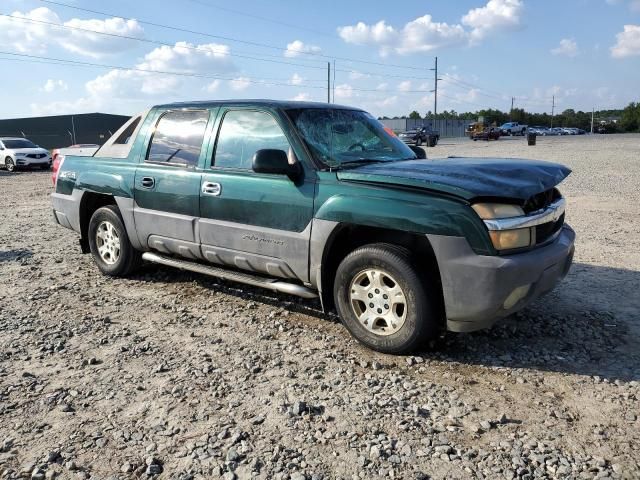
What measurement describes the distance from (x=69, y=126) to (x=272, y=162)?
50.5m

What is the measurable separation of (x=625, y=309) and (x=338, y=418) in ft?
10.2

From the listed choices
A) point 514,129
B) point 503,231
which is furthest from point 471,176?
point 514,129

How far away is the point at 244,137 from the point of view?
479 centimetres

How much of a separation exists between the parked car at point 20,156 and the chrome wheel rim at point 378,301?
81.3 ft

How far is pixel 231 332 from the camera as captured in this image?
448cm

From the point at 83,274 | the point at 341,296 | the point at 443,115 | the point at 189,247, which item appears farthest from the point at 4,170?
the point at 443,115

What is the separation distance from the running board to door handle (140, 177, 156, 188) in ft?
2.36

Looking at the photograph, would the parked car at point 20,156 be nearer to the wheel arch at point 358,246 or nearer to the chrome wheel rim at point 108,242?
the chrome wheel rim at point 108,242

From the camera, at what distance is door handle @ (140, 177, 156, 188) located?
210 inches

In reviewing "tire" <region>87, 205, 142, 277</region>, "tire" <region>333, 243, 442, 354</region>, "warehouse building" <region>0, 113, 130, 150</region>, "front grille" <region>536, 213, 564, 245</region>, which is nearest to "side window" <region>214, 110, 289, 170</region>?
"tire" <region>333, 243, 442, 354</region>

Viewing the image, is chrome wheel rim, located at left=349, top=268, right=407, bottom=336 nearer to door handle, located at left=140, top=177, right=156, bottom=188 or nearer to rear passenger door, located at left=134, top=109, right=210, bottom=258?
rear passenger door, located at left=134, top=109, right=210, bottom=258

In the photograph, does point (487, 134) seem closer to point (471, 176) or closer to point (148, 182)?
point (148, 182)

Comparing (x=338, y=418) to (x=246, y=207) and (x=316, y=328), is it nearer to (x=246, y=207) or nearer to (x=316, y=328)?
(x=316, y=328)

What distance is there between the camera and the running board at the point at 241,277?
4326 mm
